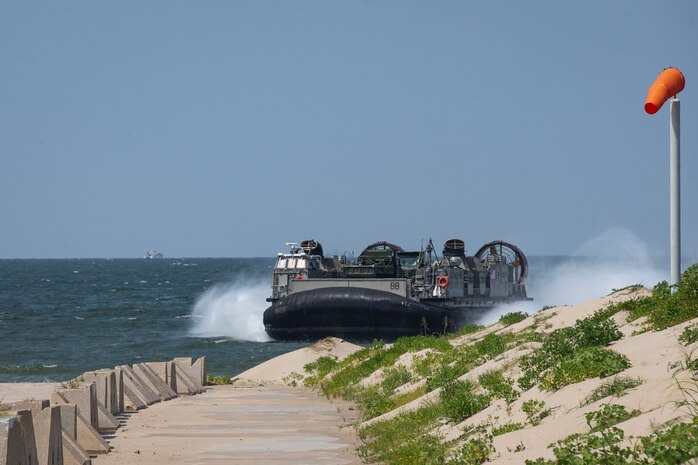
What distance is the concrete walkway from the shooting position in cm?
1186

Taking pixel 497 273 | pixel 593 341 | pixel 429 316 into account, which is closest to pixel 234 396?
pixel 593 341

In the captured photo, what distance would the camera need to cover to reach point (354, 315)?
129 ft

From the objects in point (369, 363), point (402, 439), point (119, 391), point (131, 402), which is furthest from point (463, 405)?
point (369, 363)

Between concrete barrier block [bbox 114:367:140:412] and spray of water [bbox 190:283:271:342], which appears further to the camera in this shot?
spray of water [bbox 190:283:271:342]

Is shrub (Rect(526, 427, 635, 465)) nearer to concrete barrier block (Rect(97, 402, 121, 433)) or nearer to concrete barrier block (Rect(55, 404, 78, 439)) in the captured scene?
concrete barrier block (Rect(55, 404, 78, 439))

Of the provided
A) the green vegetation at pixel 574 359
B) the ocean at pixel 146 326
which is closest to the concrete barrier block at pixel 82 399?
the green vegetation at pixel 574 359

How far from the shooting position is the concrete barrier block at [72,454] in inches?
417

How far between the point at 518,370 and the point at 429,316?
26.9m

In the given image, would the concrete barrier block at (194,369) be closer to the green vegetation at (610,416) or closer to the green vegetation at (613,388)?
the green vegetation at (613,388)

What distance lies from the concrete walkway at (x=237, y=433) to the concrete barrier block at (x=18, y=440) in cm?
216

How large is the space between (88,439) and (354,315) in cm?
2743

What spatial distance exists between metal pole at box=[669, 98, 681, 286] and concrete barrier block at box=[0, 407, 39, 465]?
769 cm

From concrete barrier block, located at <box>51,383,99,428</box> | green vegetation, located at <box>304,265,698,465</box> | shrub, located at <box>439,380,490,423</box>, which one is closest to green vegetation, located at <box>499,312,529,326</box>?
green vegetation, located at <box>304,265,698,465</box>

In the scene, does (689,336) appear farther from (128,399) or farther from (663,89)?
(128,399)
